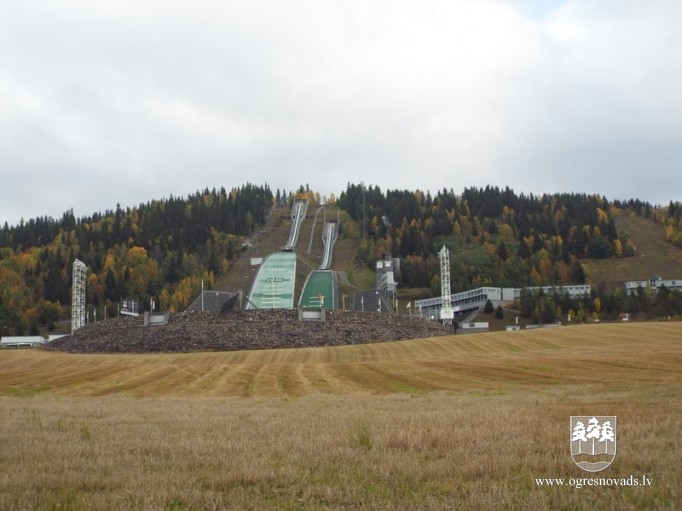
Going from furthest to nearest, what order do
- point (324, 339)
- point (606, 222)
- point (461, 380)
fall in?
point (606, 222) < point (324, 339) < point (461, 380)

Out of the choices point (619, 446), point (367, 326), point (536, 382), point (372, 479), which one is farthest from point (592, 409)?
point (367, 326)

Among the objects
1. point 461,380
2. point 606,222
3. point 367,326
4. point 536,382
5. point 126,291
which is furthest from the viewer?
point 606,222

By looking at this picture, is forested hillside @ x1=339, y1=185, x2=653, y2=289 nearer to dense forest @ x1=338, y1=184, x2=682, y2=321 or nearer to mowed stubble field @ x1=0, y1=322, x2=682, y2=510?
dense forest @ x1=338, y1=184, x2=682, y2=321

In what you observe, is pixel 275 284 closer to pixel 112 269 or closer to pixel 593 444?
pixel 112 269

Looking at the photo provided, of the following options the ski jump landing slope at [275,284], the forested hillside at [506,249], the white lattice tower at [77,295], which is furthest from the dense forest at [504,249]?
the white lattice tower at [77,295]

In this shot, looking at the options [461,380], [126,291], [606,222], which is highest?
[606,222]

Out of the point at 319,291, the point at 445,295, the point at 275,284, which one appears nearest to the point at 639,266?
the point at 445,295

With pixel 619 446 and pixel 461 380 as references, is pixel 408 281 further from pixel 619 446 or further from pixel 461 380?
pixel 619 446

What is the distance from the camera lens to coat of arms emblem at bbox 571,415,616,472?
976cm

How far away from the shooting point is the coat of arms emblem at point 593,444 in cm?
976

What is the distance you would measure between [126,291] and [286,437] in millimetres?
146576

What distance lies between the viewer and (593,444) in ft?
34.6

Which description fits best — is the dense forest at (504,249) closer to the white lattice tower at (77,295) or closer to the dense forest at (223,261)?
the dense forest at (223,261)

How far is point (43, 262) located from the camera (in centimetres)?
17575
